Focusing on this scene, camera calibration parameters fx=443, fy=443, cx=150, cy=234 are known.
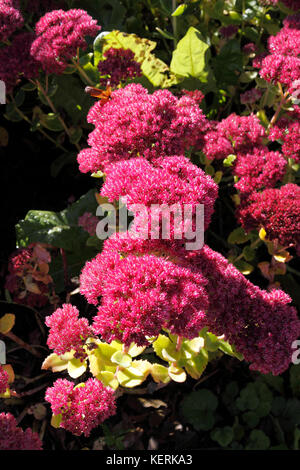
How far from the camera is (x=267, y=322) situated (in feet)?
3.64

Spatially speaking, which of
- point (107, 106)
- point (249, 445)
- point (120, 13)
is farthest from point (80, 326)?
point (120, 13)

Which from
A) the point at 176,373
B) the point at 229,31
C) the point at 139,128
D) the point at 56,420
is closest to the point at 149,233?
the point at 139,128

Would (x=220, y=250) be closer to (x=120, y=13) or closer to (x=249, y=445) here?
(x=249, y=445)

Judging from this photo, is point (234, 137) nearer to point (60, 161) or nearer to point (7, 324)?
point (60, 161)

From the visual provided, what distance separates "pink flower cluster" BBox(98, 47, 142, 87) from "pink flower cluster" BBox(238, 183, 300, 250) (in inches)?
22.0

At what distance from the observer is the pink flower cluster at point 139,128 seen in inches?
47.0

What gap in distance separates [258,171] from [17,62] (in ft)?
2.89

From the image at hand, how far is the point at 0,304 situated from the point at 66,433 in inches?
22.6

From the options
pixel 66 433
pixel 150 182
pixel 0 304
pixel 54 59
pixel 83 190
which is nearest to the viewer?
pixel 150 182

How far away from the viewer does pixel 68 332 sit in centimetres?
112

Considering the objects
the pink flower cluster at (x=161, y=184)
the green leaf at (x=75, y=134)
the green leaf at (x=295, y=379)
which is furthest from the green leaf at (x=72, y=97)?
the green leaf at (x=295, y=379)

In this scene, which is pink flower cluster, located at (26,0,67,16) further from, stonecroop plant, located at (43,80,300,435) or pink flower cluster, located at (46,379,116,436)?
pink flower cluster, located at (46,379,116,436)

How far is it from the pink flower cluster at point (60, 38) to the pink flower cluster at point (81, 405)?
99 cm

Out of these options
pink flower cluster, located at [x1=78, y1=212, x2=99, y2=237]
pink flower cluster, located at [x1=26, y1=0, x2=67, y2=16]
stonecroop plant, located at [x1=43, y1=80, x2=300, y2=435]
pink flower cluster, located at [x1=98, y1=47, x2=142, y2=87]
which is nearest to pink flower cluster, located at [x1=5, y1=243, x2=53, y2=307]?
pink flower cluster, located at [x1=78, y1=212, x2=99, y2=237]
